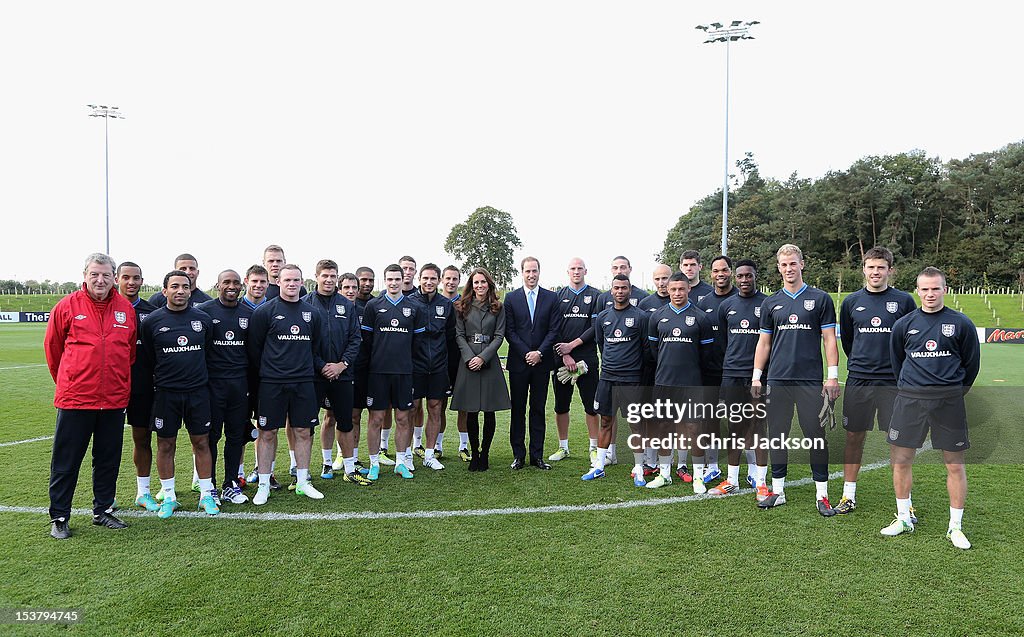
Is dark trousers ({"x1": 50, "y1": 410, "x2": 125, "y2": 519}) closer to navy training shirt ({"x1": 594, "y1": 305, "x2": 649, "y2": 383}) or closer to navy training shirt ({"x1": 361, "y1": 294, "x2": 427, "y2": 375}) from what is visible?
navy training shirt ({"x1": 361, "y1": 294, "x2": 427, "y2": 375})

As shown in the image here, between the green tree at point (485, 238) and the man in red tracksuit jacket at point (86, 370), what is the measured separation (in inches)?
2308

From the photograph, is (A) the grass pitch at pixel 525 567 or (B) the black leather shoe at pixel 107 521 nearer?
(A) the grass pitch at pixel 525 567

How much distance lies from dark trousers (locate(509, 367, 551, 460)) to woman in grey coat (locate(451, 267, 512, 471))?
0.15 m

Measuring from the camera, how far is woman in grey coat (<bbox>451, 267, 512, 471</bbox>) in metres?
6.26

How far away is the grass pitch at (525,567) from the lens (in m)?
3.27

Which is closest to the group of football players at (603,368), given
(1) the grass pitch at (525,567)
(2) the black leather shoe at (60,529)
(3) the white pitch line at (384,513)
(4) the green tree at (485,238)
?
(3) the white pitch line at (384,513)

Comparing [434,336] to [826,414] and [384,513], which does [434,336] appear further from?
[826,414]

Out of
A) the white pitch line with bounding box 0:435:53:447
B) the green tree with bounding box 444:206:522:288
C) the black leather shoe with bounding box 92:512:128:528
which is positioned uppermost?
the green tree with bounding box 444:206:522:288

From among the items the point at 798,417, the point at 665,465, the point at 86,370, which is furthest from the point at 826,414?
the point at 86,370

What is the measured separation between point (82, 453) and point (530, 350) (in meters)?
3.77

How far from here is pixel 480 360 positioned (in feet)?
20.5

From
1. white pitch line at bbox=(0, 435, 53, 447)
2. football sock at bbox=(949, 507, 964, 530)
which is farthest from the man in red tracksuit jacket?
football sock at bbox=(949, 507, 964, 530)

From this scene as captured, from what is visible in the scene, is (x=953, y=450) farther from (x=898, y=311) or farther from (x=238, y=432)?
(x=238, y=432)

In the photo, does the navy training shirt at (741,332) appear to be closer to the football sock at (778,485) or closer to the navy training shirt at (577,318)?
the football sock at (778,485)
